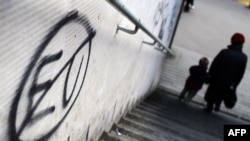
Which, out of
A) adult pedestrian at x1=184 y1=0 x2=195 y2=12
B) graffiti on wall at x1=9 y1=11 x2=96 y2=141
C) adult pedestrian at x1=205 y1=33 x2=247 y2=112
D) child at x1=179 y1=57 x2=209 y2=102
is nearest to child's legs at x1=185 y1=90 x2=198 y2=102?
child at x1=179 y1=57 x2=209 y2=102

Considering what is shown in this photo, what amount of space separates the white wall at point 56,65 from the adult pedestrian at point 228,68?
12.0 feet

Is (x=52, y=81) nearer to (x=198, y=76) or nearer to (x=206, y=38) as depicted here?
(x=198, y=76)

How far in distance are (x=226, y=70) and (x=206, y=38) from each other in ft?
24.5

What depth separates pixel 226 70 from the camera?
22.0 ft

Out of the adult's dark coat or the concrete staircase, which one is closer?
the concrete staircase

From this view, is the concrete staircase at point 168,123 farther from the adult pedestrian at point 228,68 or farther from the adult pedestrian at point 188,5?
the adult pedestrian at point 188,5

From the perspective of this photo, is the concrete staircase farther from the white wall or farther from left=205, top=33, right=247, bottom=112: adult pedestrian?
the white wall

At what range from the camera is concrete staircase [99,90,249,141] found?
4539mm

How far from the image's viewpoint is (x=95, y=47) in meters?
2.52

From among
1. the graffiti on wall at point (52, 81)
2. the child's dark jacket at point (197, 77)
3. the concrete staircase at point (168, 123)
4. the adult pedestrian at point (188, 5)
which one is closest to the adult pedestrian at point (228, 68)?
the child's dark jacket at point (197, 77)

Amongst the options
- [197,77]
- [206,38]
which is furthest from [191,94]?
[206,38]

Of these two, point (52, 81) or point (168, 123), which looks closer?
point (52, 81)

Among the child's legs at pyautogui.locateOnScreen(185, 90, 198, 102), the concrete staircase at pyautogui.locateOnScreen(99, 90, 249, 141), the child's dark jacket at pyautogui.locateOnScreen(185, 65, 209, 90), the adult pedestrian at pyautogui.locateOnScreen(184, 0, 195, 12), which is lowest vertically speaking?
the concrete staircase at pyautogui.locateOnScreen(99, 90, 249, 141)

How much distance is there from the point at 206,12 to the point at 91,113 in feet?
49.3
